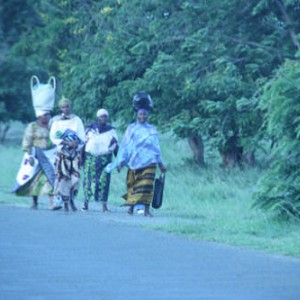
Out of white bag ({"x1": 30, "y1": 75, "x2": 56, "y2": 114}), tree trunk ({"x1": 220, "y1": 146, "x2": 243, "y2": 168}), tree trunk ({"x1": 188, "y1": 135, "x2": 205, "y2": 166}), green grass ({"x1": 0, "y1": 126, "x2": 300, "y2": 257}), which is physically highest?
white bag ({"x1": 30, "y1": 75, "x2": 56, "y2": 114})

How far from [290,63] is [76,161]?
3854mm

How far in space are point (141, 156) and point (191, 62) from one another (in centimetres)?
710

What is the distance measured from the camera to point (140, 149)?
1642cm

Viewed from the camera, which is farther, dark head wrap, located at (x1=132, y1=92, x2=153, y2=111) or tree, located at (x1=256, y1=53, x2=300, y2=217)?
dark head wrap, located at (x1=132, y1=92, x2=153, y2=111)

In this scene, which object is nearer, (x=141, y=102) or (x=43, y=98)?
(x=141, y=102)

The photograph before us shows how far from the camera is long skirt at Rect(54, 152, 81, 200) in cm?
1720

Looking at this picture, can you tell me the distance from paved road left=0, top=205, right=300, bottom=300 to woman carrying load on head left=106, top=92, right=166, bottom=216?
2.01 metres

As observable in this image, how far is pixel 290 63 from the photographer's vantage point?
16.9m

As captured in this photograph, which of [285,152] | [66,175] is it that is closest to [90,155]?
[66,175]

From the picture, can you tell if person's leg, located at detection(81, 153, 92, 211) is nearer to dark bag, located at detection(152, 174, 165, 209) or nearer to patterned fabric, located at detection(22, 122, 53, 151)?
patterned fabric, located at detection(22, 122, 53, 151)

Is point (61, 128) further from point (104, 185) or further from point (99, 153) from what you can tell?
point (104, 185)

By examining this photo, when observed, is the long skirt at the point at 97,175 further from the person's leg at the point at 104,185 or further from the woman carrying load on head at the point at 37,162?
the woman carrying load on head at the point at 37,162

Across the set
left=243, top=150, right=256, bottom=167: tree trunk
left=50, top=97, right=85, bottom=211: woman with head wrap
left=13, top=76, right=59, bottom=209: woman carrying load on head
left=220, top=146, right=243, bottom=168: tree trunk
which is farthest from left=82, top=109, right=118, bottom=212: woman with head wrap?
left=243, top=150, right=256, bottom=167: tree trunk

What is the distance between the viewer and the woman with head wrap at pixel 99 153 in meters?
17.3
